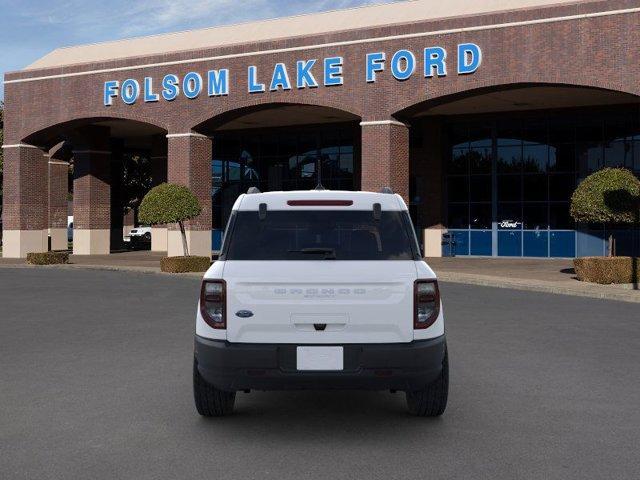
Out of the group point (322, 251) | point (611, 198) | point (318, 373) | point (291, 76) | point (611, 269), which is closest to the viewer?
point (318, 373)

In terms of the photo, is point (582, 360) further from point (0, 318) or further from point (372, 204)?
point (0, 318)

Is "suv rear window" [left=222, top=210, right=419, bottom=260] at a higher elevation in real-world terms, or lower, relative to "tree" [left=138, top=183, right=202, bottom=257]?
lower

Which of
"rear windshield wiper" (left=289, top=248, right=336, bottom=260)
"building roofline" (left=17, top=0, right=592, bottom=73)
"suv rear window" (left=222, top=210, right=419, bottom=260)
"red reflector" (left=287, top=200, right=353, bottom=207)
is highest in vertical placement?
"building roofline" (left=17, top=0, right=592, bottom=73)

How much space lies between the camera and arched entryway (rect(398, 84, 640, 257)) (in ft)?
112

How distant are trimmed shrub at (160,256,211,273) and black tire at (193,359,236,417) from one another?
20737 mm

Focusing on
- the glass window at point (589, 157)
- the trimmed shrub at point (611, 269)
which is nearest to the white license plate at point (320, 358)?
the trimmed shrub at point (611, 269)

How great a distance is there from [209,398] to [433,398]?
1.81 m

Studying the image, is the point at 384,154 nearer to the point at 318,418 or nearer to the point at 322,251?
the point at 318,418

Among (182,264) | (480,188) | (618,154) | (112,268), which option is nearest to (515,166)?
(480,188)

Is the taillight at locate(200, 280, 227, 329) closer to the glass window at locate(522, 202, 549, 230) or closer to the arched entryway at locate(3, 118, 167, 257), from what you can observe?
the glass window at locate(522, 202, 549, 230)

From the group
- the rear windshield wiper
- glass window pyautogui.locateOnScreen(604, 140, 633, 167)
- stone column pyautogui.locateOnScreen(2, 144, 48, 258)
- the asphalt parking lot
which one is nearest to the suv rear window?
the rear windshield wiper

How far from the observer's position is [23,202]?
38.7 meters

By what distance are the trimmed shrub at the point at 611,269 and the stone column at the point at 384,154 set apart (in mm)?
9487

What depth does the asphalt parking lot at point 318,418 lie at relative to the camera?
554 centimetres
